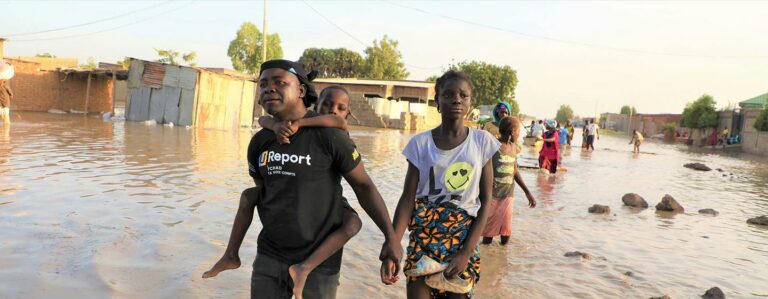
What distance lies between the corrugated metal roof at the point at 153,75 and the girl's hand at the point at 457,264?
2209 centimetres

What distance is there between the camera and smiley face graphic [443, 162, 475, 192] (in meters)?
2.66

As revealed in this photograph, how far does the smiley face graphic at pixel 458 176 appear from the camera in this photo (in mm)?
2662

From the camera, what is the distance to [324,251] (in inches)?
85.5

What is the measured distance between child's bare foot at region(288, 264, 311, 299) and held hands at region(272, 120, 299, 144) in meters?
0.52

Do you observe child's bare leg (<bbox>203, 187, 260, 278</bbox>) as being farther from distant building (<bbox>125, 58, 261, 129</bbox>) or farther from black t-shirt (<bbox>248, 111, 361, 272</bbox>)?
distant building (<bbox>125, 58, 261, 129</bbox>)

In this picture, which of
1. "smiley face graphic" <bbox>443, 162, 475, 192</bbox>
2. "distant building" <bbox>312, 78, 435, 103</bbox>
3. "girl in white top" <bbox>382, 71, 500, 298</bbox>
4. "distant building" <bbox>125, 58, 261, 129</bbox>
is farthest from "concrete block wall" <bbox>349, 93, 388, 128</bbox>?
"smiley face graphic" <bbox>443, 162, 475, 192</bbox>

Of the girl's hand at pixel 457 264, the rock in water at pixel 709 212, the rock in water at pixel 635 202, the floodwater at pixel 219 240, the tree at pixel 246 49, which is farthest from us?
the tree at pixel 246 49

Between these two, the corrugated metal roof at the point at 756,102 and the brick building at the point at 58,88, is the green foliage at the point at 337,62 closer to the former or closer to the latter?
the brick building at the point at 58,88

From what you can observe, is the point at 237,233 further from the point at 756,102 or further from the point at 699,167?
the point at 756,102

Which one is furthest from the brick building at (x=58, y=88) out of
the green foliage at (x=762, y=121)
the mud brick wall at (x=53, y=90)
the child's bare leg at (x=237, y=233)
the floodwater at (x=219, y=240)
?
the green foliage at (x=762, y=121)

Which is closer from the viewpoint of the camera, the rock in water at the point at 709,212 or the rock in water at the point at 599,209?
the rock in water at the point at 599,209

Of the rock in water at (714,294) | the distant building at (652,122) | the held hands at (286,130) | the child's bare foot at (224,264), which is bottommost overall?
the rock in water at (714,294)

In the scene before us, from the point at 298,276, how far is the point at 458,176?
1003 millimetres

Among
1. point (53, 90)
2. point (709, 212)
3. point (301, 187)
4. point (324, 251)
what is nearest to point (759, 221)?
point (709, 212)
